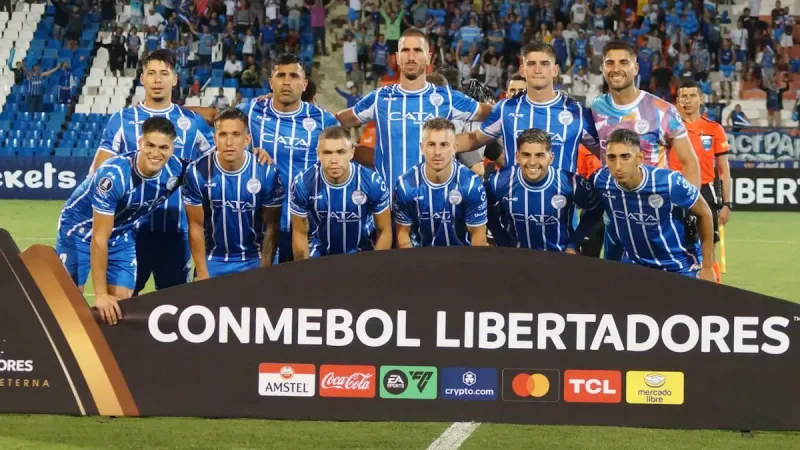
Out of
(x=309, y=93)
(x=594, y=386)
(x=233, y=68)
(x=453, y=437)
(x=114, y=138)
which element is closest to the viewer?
(x=594, y=386)

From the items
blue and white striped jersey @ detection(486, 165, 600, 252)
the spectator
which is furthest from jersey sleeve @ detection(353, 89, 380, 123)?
the spectator

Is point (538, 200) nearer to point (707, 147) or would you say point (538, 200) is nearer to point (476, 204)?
point (476, 204)

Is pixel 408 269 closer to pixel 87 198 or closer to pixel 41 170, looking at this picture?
pixel 87 198

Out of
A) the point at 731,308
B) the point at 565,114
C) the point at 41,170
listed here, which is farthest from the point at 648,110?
the point at 41,170

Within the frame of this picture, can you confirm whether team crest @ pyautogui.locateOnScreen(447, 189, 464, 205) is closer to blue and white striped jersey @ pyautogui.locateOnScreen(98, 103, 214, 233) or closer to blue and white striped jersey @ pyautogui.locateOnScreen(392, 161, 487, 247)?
blue and white striped jersey @ pyautogui.locateOnScreen(392, 161, 487, 247)

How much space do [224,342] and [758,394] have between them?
91.1 inches

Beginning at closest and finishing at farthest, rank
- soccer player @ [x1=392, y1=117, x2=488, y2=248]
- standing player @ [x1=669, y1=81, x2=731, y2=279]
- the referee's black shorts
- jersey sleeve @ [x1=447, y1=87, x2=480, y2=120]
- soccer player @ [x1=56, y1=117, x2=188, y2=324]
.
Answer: soccer player @ [x1=56, y1=117, x2=188, y2=324] → soccer player @ [x1=392, y1=117, x2=488, y2=248] → jersey sleeve @ [x1=447, y1=87, x2=480, y2=120] → standing player @ [x1=669, y1=81, x2=731, y2=279] → the referee's black shorts

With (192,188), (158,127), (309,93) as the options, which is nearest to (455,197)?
(192,188)

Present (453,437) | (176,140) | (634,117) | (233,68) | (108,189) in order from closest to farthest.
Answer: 1. (453,437)
2. (108,189)
3. (634,117)
4. (176,140)
5. (233,68)

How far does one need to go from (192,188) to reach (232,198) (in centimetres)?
23

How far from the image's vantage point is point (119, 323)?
527cm

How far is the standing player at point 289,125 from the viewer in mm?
7254

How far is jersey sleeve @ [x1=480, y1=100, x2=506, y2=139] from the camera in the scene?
23.3 feet

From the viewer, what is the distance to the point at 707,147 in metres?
10.3
